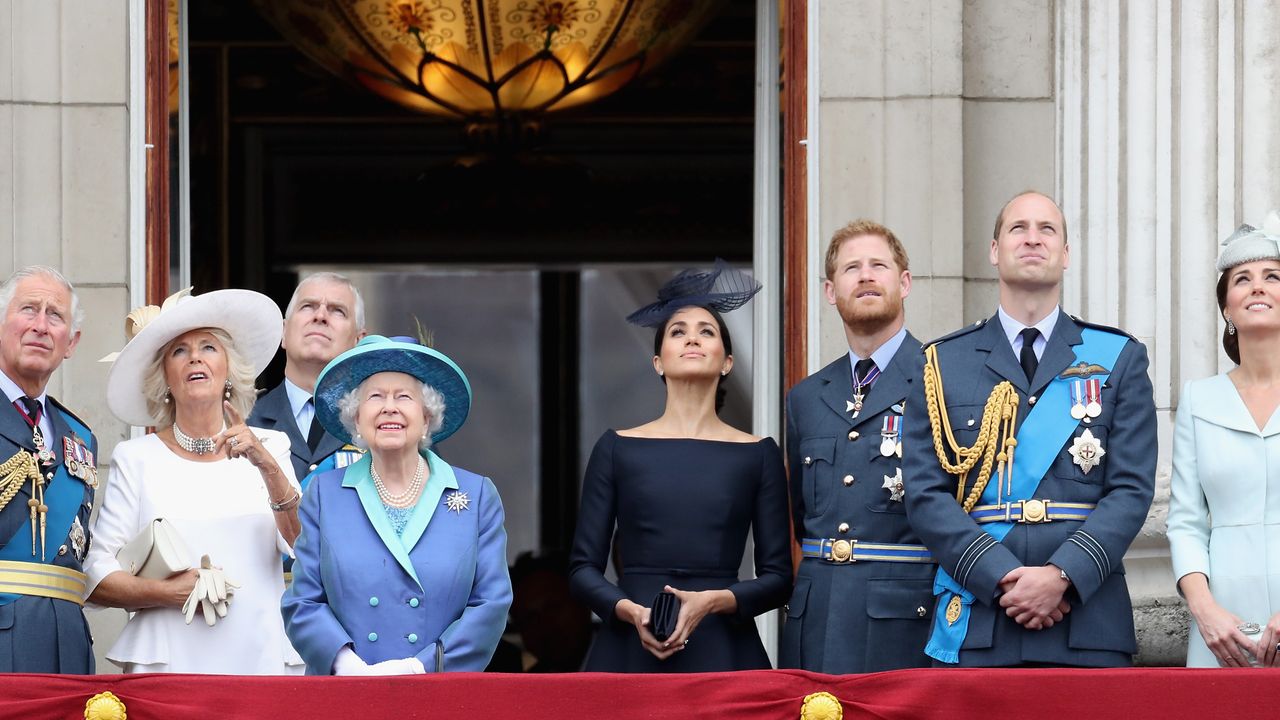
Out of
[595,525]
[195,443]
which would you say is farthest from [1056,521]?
[195,443]

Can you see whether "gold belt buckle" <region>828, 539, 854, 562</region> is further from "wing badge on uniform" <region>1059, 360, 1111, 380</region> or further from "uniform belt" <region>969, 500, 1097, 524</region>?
"wing badge on uniform" <region>1059, 360, 1111, 380</region>

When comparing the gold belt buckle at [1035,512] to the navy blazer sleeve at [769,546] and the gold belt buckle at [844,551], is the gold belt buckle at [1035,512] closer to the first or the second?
the gold belt buckle at [844,551]

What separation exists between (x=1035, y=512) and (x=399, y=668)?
5.11 ft

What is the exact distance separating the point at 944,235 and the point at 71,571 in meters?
3.21

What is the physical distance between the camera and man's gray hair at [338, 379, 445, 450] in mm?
4961

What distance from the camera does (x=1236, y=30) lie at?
677cm

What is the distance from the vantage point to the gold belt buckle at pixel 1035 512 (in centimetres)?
493

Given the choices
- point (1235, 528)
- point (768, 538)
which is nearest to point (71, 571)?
point (768, 538)

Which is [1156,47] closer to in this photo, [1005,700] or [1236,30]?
[1236,30]

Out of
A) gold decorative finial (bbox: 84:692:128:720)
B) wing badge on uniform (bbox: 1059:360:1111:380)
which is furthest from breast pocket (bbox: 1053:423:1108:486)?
gold decorative finial (bbox: 84:692:128:720)

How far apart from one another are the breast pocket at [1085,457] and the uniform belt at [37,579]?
2.45 metres

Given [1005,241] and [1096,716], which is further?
[1005,241]

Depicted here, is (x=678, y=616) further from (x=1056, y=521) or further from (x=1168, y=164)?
(x=1168, y=164)

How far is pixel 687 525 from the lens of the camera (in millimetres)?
5438
